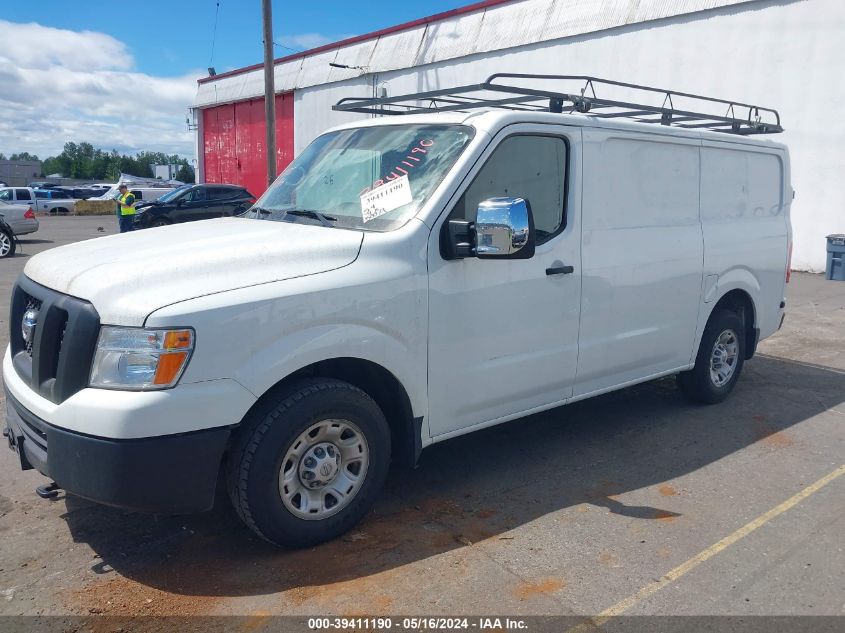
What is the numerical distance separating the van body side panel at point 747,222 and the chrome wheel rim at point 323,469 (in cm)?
328

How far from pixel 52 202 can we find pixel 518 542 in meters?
40.9

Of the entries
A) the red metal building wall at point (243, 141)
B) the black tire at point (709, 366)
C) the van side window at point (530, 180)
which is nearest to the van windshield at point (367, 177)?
the van side window at point (530, 180)

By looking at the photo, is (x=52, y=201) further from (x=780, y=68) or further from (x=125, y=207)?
(x=780, y=68)

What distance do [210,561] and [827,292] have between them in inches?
482

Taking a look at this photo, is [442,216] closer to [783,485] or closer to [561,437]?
[561,437]

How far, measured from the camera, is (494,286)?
4137 mm

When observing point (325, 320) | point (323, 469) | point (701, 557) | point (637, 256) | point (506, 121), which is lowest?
point (701, 557)

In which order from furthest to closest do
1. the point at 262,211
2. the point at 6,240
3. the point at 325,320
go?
the point at 6,240 < the point at 262,211 < the point at 325,320

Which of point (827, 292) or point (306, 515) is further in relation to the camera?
point (827, 292)

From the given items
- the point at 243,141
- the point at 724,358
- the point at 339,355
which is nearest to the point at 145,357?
the point at 339,355

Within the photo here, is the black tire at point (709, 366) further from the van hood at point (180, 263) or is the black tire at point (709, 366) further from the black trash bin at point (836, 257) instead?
the black trash bin at point (836, 257)

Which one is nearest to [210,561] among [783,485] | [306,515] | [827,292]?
[306,515]

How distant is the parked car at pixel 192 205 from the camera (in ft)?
74.3

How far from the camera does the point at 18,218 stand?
62.4 feet
